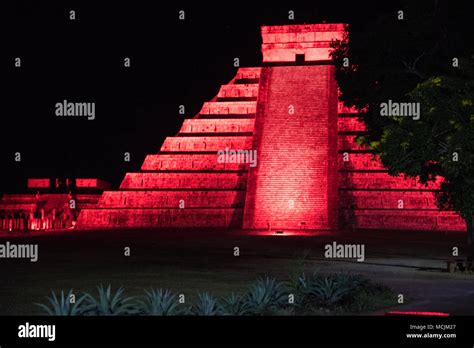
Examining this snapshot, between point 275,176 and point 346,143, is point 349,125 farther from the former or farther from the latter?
point 275,176

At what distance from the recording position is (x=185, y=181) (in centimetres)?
5900

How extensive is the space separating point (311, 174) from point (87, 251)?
2410cm

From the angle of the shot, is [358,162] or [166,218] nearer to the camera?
[166,218]

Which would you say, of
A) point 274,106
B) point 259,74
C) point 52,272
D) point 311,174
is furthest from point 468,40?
Answer: point 259,74

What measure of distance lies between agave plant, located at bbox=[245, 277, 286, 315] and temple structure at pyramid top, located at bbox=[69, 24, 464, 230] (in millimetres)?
36228

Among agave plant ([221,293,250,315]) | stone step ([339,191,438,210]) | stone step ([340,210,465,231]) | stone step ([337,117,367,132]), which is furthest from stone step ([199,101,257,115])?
agave plant ([221,293,250,315])

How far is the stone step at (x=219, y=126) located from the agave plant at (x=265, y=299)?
4448 centimetres

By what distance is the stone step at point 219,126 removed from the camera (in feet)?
204

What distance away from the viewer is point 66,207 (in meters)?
63.2

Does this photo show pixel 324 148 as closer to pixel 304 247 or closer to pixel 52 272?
pixel 304 247

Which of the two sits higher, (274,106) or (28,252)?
(274,106)

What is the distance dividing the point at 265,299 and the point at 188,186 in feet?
139

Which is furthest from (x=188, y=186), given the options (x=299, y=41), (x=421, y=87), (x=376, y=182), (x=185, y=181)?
(x=421, y=87)
